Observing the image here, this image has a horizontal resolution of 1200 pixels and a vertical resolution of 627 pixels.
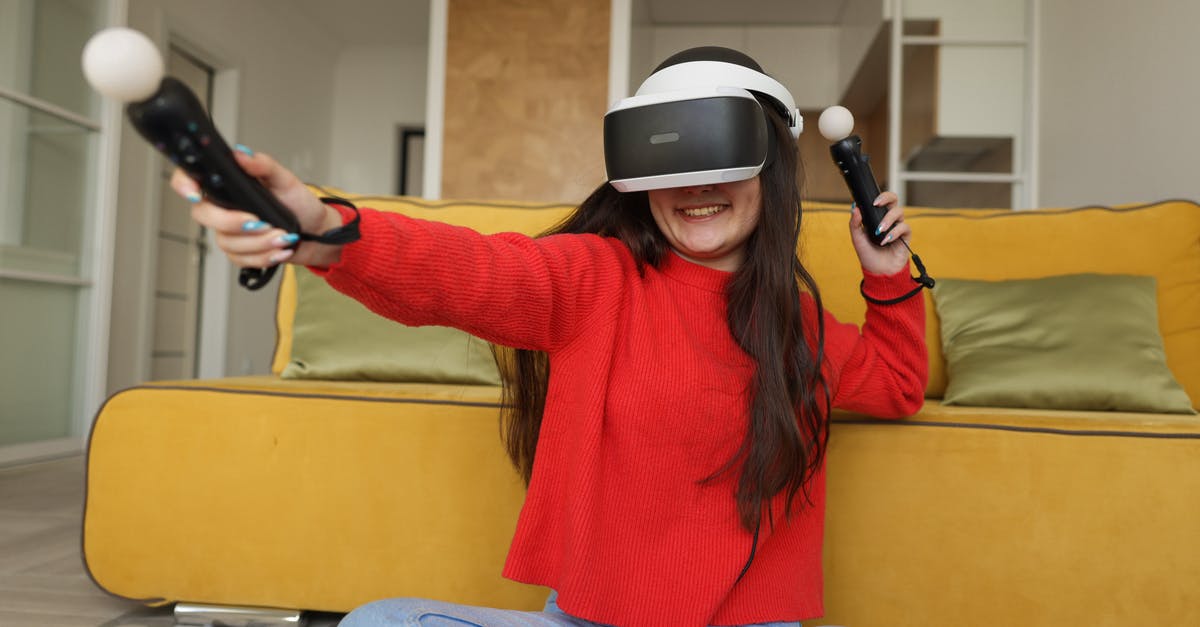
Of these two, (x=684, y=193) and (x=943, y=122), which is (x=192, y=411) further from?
(x=943, y=122)

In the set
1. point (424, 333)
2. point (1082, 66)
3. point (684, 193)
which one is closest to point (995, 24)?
point (1082, 66)

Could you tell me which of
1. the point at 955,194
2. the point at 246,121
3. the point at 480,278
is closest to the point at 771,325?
the point at 480,278

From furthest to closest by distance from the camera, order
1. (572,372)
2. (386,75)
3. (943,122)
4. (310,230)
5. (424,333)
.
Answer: (386,75)
(943,122)
(424,333)
(572,372)
(310,230)

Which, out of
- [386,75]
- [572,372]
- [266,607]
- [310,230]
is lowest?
[266,607]

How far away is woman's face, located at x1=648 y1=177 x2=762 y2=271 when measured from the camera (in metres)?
1.00

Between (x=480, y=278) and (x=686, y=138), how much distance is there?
A: 26 centimetres

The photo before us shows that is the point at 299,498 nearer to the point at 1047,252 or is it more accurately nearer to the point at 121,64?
the point at 121,64

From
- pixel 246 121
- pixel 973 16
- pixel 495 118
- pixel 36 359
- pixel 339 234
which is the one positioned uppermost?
pixel 973 16

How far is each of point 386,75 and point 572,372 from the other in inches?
246

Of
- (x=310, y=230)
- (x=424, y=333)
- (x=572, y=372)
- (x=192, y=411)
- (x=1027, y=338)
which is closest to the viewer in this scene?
(x=310, y=230)

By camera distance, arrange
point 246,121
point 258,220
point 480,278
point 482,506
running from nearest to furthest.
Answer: point 258,220 < point 480,278 < point 482,506 < point 246,121

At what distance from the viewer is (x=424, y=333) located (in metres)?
1.87

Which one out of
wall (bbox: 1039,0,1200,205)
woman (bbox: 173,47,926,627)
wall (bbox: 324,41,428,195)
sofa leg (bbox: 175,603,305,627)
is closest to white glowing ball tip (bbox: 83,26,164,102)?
woman (bbox: 173,47,926,627)

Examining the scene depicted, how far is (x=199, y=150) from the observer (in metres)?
0.54
